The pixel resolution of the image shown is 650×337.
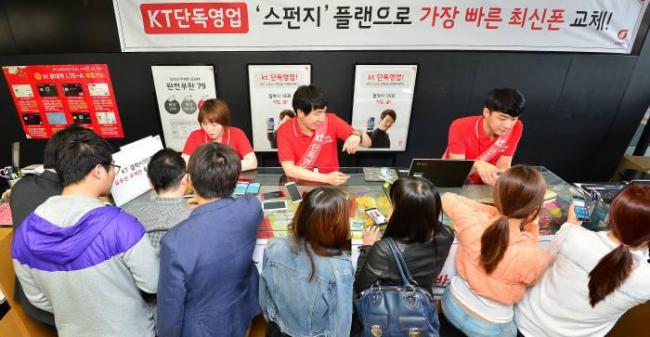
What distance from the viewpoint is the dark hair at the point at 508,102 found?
210 centimetres

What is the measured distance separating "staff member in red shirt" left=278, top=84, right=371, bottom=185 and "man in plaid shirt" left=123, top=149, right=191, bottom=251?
Result: 0.84 meters

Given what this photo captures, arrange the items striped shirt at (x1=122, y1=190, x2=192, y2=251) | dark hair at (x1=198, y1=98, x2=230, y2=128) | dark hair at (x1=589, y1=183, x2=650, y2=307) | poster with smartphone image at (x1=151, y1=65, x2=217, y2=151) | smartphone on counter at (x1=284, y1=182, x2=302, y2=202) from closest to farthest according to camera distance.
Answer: dark hair at (x1=589, y1=183, x2=650, y2=307) → striped shirt at (x1=122, y1=190, x2=192, y2=251) → smartphone on counter at (x1=284, y1=182, x2=302, y2=202) → dark hair at (x1=198, y1=98, x2=230, y2=128) → poster with smartphone image at (x1=151, y1=65, x2=217, y2=151)

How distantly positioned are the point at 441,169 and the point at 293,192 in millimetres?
981

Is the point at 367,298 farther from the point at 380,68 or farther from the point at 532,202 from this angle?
the point at 380,68

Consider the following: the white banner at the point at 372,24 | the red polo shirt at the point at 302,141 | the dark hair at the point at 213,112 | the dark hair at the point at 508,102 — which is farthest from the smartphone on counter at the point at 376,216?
the white banner at the point at 372,24

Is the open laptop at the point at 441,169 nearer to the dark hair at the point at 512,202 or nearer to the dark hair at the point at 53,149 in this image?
the dark hair at the point at 512,202

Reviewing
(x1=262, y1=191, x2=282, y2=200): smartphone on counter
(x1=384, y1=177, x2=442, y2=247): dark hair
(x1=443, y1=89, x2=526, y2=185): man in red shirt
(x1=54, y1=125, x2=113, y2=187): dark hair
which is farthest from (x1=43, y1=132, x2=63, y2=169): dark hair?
(x1=443, y1=89, x2=526, y2=185): man in red shirt

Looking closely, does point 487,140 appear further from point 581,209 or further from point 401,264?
point 401,264

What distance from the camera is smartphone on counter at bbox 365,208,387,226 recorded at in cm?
185

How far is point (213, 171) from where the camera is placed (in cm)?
134

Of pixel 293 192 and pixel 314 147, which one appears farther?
pixel 314 147

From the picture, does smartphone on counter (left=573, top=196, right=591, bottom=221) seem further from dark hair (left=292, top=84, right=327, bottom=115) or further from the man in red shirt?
dark hair (left=292, top=84, right=327, bottom=115)

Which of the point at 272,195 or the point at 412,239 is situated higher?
the point at 412,239

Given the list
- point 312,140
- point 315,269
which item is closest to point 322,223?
point 315,269
